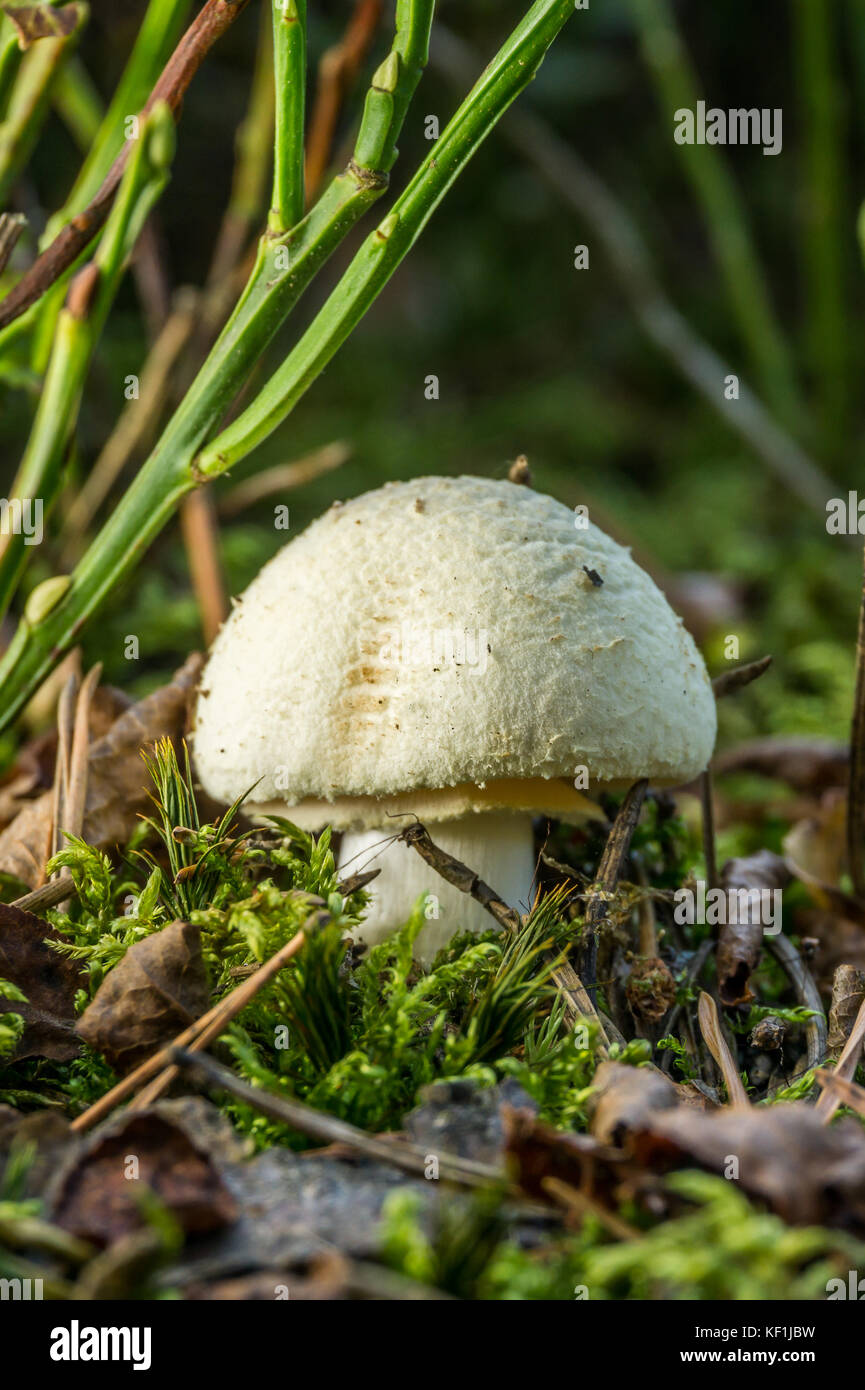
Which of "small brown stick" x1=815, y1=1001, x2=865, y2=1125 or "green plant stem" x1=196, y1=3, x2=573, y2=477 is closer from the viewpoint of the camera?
"small brown stick" x1=815, y1=1001, x2=865, y2=1125

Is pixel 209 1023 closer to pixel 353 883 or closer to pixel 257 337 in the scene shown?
pixel 353 883

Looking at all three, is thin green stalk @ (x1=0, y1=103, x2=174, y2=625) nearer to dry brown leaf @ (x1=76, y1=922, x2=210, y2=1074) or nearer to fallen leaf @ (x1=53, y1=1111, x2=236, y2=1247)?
dry brown leaf @ (x1=76, y1=922, x2=210, y2=1074)

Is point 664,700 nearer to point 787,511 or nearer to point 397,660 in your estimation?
point 397,660

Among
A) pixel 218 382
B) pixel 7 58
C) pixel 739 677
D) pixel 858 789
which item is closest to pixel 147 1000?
pixel 218 382

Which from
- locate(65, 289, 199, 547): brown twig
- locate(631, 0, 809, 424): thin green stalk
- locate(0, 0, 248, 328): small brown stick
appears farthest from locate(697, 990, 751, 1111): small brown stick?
locate(631, 0, 809, 424): thin green stalk

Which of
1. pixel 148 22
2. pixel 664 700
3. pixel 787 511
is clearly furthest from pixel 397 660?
pixel 787 511
